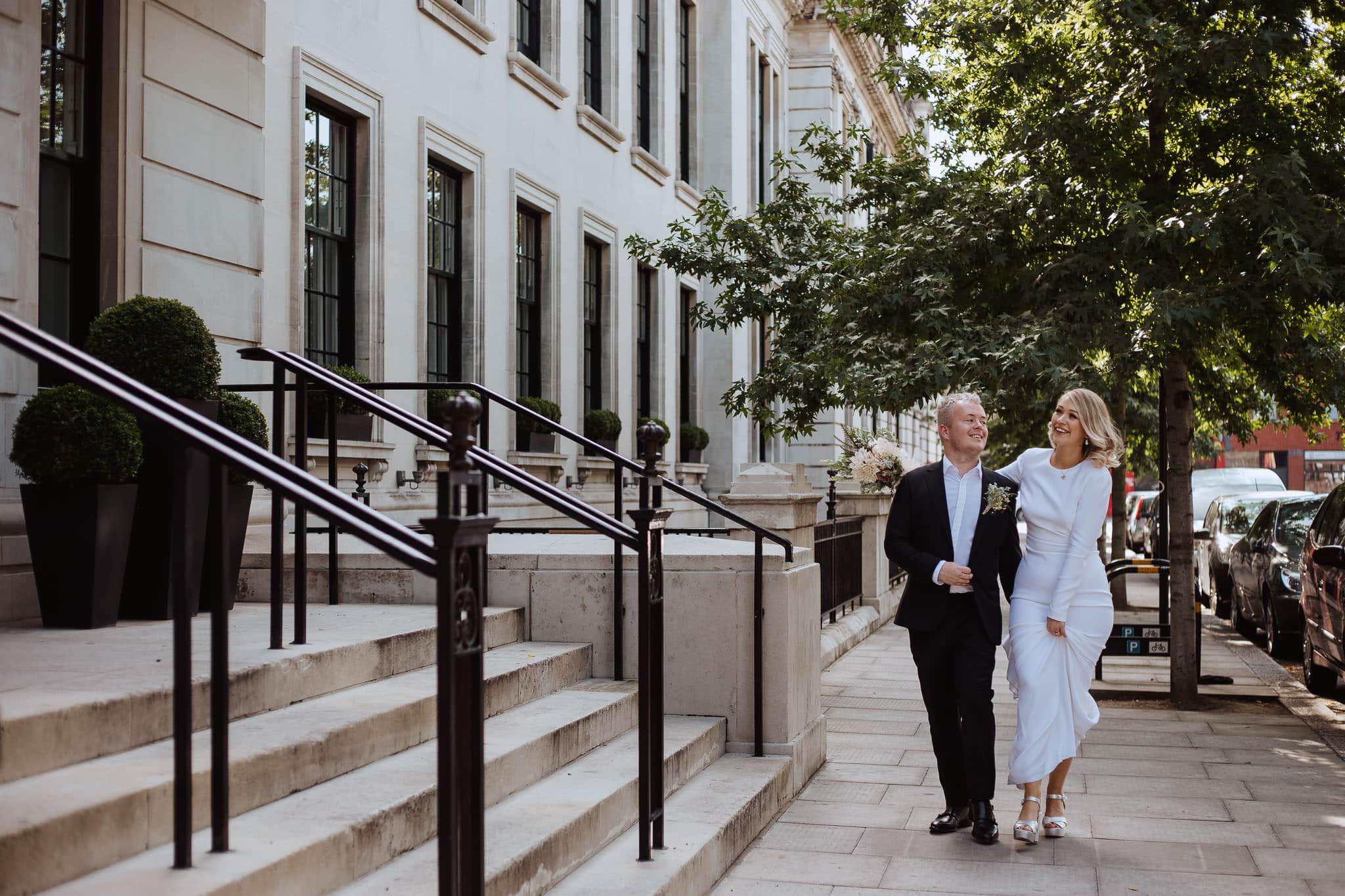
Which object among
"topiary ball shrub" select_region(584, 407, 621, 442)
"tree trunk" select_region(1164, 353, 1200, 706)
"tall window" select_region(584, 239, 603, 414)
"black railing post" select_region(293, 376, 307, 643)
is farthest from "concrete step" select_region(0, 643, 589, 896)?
"tall window" select_region(584, 239, 603, 414)

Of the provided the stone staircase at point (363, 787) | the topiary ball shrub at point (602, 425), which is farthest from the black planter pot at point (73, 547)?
the topiary ball shrub at point (602, 425)

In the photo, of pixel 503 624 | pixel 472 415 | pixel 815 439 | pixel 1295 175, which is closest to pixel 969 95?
pixel 1295 175

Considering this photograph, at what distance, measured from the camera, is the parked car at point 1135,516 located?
1366 inches

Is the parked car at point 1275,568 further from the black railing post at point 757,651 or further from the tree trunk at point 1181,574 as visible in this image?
the black railing post at point 757,651

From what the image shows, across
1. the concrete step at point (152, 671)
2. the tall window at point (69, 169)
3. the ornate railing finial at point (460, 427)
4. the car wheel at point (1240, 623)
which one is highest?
Answer: the tall window at point (69, 169)

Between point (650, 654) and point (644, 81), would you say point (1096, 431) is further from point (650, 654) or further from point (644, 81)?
point (644, 81)

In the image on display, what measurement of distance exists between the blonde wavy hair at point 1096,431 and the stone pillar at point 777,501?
530cm

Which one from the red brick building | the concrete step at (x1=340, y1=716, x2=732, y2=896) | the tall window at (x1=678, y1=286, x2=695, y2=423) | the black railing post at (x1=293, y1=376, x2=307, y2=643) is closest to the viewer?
the concrete step at (x1=340, y1=716, x2=732, y2=896)

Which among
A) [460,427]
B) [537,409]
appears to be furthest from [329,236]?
[460,427]

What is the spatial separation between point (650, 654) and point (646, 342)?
620 inches

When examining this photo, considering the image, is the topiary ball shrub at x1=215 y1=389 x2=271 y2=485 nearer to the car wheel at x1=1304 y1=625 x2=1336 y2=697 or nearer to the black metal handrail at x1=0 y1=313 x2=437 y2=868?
the black metal handrail at x1=0 y1=313 x2=437 y2=868

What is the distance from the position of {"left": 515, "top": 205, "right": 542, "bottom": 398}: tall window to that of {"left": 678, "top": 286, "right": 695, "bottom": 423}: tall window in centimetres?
658

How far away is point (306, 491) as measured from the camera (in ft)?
11.8

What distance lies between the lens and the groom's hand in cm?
624
